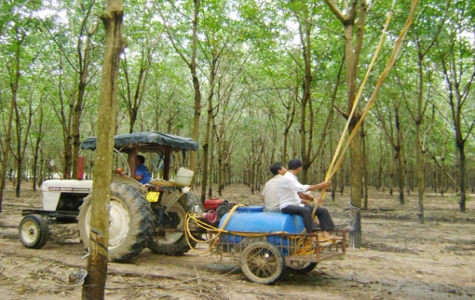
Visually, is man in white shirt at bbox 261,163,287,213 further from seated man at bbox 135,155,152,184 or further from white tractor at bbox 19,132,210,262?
seated man at bbox 135,155,152,184

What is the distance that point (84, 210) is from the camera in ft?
25.6

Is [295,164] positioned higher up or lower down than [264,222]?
higher up

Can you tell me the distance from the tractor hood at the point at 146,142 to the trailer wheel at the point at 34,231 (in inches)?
73.0

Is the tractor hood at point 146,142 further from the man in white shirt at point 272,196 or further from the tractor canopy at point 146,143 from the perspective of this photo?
the man in white shirt at point 272,196

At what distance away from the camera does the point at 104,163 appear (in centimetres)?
400

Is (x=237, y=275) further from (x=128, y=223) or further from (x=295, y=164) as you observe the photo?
(x=128, y=223)

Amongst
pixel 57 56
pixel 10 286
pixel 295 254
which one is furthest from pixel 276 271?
pixel 57 56

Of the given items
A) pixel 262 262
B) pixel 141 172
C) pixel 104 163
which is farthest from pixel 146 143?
pixel 104 163

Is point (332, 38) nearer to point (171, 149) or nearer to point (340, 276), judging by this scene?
point (171, 149)

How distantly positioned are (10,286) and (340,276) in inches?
197

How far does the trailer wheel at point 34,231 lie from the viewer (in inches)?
337

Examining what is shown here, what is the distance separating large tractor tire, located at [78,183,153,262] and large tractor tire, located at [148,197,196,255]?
1.04m

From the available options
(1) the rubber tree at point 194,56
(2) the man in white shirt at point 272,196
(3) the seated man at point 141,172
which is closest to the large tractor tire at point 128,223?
(3) the seated man at point 141,172

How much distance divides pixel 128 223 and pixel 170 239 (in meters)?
1.40
